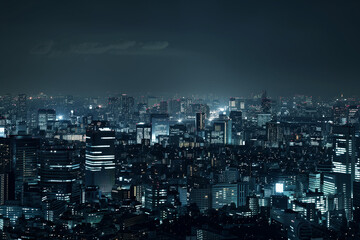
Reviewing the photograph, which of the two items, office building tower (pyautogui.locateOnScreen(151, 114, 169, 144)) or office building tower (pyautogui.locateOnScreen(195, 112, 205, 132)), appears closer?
office building tower (pyautogui.locateOnScreen(151, 114, 169, 144))

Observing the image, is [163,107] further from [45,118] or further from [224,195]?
[224,195]

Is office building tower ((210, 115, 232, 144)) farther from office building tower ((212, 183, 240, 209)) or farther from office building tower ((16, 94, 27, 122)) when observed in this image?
office building tower ((212, 183, 240, 209))

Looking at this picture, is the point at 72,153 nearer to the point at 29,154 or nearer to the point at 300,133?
the point at 29,154

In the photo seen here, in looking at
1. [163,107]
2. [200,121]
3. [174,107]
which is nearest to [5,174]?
[200,121]

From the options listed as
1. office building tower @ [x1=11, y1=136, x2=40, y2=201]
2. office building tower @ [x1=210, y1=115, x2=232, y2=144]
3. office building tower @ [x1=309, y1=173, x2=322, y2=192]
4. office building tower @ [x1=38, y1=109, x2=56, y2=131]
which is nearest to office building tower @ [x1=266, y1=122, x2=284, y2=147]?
office building tower @ [x1=210, y1=115, x2=232, y2=144]

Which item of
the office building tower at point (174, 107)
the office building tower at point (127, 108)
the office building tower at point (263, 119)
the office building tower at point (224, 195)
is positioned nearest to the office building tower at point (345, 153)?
the office building tower at point (224, 195)

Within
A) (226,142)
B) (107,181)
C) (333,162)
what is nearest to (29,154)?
(107,181)
